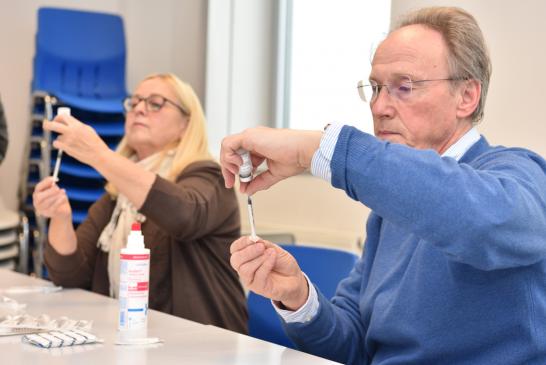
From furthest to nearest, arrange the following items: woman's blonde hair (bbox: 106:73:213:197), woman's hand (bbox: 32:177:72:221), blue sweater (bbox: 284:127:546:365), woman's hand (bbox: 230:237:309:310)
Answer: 1. woman's blonde hair (bbox: 106:73:213:197)
2. woman's hand (bbox: 32:177:72:221)
3. woman's hand (bbox: 230:237:309:310)
4. blue sweater (bbox: 284:127:546:365)

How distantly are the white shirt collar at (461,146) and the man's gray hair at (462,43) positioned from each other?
0.16ft

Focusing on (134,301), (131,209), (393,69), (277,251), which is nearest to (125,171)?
(131,209)

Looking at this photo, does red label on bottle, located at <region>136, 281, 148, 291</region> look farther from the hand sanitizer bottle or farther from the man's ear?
the man's ear

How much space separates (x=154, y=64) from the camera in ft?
15.1

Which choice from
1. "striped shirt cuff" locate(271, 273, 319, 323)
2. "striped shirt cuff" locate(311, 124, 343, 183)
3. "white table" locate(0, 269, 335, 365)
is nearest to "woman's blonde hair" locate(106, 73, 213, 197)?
"white table" locate(0, 269, 335, 365)

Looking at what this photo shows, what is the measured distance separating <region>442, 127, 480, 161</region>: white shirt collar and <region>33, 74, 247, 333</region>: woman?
0.89m

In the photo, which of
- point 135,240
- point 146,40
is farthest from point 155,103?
point 146,40

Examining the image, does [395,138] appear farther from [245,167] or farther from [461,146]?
[245,167]

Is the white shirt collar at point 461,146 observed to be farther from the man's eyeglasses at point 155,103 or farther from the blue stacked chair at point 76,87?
the blue stacked chair at point 76,87

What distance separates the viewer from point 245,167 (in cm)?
135

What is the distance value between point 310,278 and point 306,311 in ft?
2.23

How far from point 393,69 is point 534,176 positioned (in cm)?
35

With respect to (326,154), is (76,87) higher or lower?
lower

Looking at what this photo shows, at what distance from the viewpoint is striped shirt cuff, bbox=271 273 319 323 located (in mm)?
1578
